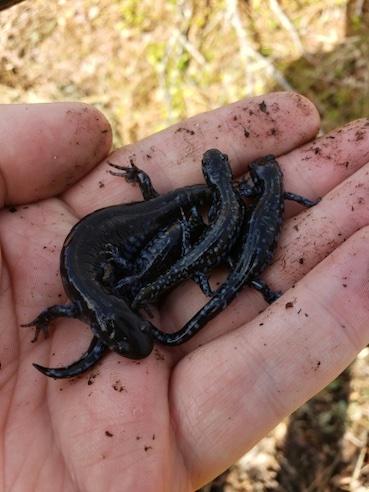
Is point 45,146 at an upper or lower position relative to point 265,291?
Result: upper

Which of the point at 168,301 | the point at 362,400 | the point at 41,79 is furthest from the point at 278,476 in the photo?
the point at 41,79

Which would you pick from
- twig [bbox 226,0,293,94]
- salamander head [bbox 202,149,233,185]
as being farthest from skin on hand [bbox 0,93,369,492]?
twig [bbox 226,0,293,94]

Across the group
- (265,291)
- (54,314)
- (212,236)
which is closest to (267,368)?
(265,291)

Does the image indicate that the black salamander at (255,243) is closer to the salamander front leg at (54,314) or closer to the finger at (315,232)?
the finger at (315,232)

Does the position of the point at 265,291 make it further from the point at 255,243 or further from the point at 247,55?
the point at 247,55

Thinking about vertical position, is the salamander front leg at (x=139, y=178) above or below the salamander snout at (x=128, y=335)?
above

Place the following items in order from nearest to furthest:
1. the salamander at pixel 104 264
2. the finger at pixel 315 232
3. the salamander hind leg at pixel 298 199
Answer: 1. the salamander at pixel 104 264
2. the finger at pixel 315 232
3. the salamander hind leg at pixel 298 199

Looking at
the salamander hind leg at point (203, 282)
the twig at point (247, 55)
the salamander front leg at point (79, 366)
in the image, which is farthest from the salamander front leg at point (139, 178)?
the twig at point (247, 55)
